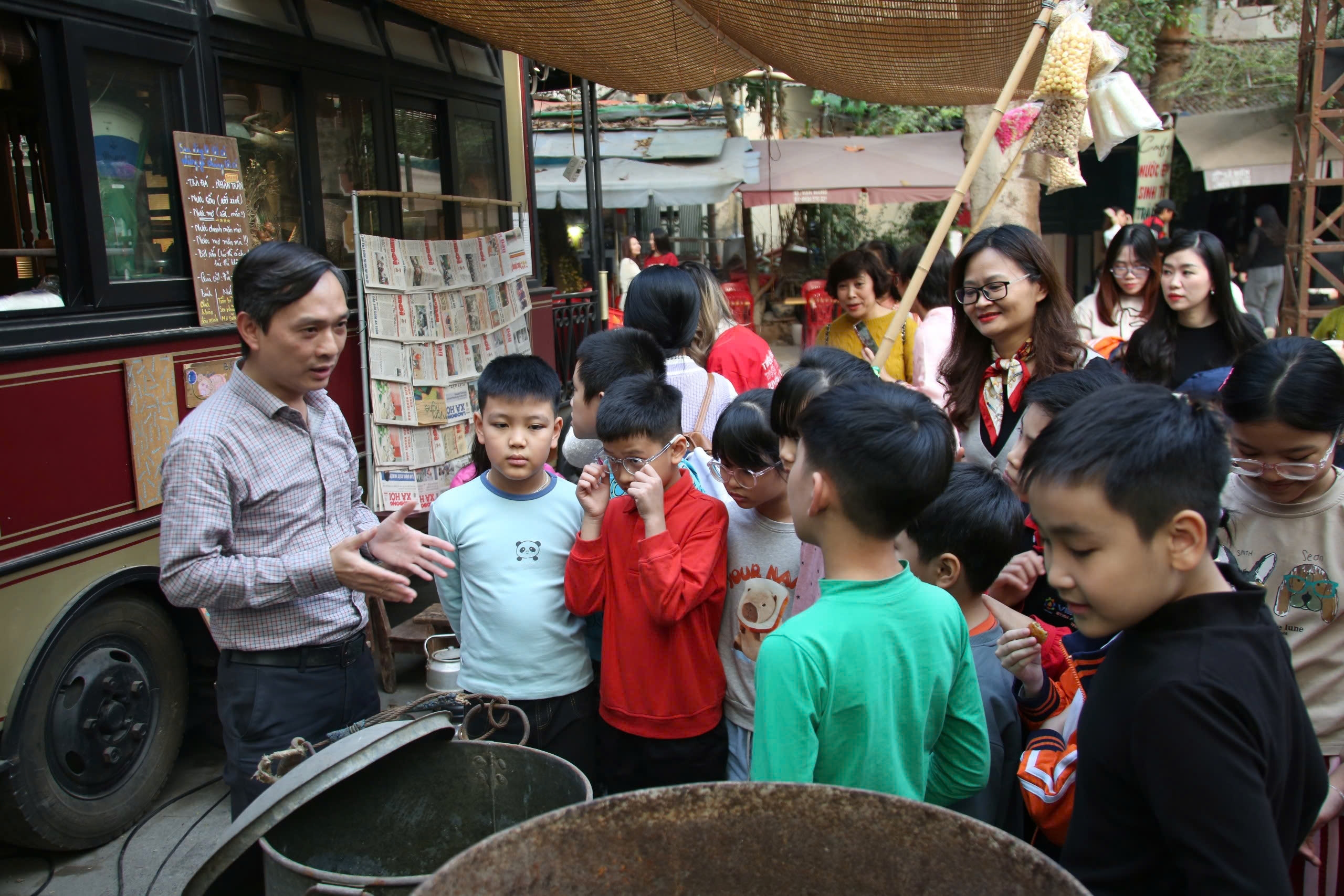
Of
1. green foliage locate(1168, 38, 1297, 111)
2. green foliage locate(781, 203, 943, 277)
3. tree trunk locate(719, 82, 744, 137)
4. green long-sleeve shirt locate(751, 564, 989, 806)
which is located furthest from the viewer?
green foliage locate(781, 203, 943, 277)

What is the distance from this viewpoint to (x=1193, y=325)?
12.8 ft

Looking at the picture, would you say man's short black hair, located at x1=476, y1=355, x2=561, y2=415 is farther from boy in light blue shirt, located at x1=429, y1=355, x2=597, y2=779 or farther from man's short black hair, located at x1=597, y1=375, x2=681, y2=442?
man's short black hair, located at x1=597, y1=375, x2=681, y2=442

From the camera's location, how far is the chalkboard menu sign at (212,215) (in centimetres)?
428

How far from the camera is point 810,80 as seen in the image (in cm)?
565

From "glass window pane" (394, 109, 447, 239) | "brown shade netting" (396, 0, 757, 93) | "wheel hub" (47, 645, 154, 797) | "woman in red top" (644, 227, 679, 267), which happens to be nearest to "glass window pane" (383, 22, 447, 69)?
"glass window pane" (394, 109, 447, 239)

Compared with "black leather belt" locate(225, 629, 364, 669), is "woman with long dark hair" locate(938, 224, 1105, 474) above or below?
above

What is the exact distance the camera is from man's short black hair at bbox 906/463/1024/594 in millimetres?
2258

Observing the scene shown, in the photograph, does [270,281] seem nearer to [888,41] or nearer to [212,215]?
[212,215]

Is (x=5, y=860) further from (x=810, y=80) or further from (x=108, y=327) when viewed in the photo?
(x=810, y=80)

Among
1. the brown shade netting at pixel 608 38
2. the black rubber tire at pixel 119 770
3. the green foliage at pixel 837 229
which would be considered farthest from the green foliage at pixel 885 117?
the black rubber tire at pixel 119 770

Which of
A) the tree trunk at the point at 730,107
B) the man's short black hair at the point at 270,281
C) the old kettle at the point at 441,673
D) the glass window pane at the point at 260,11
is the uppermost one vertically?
the tree trunk at the point at 730,107

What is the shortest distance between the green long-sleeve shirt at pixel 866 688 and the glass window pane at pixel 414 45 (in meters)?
5.32

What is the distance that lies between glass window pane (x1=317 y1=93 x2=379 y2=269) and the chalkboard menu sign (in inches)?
36.1

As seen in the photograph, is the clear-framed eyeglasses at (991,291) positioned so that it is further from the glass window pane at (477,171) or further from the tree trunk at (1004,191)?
the tree trunk at (1004,191)
